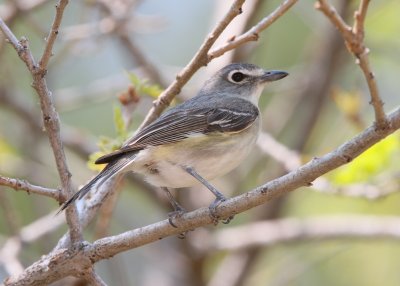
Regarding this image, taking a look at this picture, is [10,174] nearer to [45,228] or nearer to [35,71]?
[45,228]

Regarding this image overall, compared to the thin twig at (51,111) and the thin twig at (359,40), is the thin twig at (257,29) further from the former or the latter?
the thin twig at (51,111)

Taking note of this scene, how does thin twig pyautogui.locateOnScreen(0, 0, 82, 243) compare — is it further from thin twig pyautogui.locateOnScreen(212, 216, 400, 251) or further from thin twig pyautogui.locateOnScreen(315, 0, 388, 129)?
thin twig pyautogui.locateOnScreen(212, 216, 400, 251)

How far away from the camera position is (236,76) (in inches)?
224

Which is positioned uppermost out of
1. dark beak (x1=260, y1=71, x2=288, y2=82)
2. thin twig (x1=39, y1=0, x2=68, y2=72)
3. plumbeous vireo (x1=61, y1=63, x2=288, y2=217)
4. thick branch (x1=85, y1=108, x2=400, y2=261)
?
dark beak (x1=260, y1=71, x2=288, y2=82)

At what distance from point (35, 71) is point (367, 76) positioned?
1.53 metres

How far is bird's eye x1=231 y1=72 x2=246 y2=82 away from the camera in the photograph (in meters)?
5.66

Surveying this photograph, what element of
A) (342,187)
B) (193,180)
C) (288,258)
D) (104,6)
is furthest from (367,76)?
(288,258)

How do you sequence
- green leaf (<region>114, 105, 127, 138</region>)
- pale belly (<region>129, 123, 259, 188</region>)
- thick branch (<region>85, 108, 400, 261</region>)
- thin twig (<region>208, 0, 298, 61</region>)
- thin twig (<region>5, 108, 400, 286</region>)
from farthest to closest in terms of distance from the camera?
pale belly (<region>129, 123, 259, 188</region>)
green leaf (<region>114, 105, 127, 138</region>)
thin twig (<region>208, 0, 298, 61</region>)
thin twig (<region>5, 108, 400, 286</region>)
thick branch (<region>85, 108, 400, 261</region>)

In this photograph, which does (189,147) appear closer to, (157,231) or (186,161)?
(186,161)

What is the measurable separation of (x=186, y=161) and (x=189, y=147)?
0.09 meters

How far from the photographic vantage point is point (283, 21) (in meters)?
10.2

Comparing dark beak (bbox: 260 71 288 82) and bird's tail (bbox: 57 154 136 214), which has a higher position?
dark beak (bbox: 260 71 288 82)

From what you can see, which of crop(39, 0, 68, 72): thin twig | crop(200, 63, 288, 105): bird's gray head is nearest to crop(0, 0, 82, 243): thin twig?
crop(39, 0, 68, 72): thin twig

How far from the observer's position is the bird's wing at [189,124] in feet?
14.0
